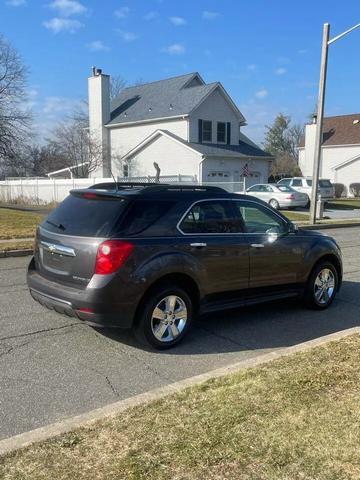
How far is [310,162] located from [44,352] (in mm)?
50659

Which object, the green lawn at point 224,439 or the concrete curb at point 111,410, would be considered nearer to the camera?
the green lawn at point 224,439

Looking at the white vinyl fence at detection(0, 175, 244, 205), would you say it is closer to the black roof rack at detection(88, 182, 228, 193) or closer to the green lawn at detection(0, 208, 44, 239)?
the green lawn at detection(0, 208, 44, 239)

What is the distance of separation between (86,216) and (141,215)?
601mm

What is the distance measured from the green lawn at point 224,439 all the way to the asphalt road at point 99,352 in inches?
25.3

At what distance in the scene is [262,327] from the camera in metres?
6.43

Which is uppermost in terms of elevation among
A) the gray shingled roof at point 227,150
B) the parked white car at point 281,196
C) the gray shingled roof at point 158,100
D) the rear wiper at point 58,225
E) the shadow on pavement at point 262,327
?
the gray shingled roof at point 158,100

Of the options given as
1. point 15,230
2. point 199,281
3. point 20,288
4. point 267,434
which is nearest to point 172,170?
point 15,230

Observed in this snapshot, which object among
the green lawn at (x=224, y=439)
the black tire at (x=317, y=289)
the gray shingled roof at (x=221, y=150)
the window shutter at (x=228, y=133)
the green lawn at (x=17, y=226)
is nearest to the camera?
the green lawn at (x=224, y=439)

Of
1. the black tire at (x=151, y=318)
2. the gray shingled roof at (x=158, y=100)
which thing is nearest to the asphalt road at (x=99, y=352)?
the black tire at (x=151, y=318)

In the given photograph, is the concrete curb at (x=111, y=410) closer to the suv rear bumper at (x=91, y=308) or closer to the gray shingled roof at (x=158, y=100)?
→ the suv rear bumper at (x=91, y=308)

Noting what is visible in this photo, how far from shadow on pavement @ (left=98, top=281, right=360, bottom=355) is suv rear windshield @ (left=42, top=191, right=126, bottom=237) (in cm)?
132

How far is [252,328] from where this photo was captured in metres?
6.38

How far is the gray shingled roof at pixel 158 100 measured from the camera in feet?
115

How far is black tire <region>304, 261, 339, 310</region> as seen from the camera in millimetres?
7117
